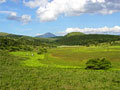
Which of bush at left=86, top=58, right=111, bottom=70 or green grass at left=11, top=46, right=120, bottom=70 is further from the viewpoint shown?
green grass at left=11, top=46, right=120, bottom=70

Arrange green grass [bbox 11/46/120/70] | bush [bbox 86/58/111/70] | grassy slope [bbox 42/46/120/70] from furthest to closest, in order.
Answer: grassy slope [bbox 42/46/120/70] → green grass [bbox 11/46/120/70] → bush [bbox 86/58/111/70]

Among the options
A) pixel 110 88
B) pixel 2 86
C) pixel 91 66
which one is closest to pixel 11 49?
pixel 91 66

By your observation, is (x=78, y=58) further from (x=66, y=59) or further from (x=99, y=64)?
(x=99, y=64)

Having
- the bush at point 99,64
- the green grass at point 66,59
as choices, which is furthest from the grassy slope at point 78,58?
the bush at point 99,64

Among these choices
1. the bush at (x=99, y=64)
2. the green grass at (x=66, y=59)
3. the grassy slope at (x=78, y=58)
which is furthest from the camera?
the grassy slope at (x=78, y=58)

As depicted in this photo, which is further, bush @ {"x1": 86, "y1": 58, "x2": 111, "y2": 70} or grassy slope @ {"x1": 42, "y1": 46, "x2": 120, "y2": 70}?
grassy slope @ {"x1": 42, "y1": 46, "x2": 120, "y2": 70}

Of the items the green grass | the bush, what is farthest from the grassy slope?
the bush

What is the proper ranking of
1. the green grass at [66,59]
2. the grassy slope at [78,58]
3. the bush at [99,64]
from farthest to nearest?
1. the grassy slope at [78,58]
2. the green grass at [66,59]
3. the bush at [99,64]

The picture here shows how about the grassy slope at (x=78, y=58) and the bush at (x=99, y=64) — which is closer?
the bush at (x=99, y=64)

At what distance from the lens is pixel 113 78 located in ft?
143

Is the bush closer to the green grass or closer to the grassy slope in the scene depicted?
the green grass

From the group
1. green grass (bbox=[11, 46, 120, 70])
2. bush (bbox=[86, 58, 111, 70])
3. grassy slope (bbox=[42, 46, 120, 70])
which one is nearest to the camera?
bush (bbox=[86, 58, 111, 70])

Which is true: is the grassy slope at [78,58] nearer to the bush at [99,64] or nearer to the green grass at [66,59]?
the green grass at [66,59]

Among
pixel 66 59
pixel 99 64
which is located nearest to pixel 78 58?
pixel 66 59
